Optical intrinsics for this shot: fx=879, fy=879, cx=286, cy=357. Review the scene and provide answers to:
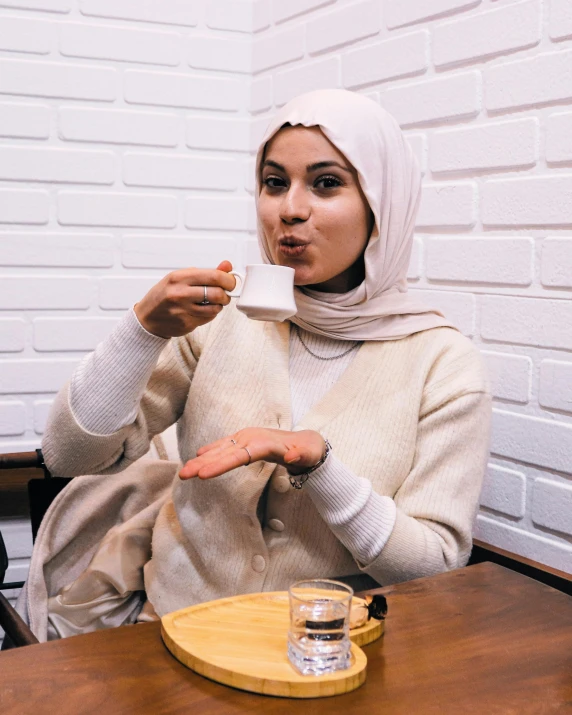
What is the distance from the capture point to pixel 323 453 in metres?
1.23

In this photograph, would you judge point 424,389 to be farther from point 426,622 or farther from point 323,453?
point 426,622

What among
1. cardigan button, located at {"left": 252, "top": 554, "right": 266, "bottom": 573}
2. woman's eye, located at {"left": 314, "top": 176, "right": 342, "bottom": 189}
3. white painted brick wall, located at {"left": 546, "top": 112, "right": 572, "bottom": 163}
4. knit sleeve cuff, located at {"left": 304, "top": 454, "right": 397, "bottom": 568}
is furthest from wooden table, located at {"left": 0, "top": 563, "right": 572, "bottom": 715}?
white painted brick wall, located at {"left": 546, "top": 112, "right": 572, "bottom": 163}

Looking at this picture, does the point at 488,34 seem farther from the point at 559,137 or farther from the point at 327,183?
the point at 327,183

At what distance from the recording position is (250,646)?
94 centimetres

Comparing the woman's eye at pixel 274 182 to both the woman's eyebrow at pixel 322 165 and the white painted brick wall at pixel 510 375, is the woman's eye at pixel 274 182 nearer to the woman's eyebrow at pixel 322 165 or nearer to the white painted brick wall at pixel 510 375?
the woman's eyebrow at pixel 322 165

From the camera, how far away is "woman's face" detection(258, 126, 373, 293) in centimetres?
143

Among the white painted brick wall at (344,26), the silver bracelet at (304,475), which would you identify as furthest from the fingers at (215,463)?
the white painted brick wall at (344,26)

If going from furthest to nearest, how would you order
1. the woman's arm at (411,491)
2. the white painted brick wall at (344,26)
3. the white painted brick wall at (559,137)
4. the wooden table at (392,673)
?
the white painted brick wall at (344,26), the white painted brick wall at (559,137), the woman's arm at (411,491), the wooden table at (392,673)

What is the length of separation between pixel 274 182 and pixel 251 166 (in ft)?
2.90

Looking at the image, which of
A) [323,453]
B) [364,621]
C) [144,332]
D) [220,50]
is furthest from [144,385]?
[220,50]

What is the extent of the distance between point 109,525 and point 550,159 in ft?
3.44

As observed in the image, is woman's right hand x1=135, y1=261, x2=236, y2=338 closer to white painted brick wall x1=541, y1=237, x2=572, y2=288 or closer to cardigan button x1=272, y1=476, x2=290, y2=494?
cardigan button x1=272, y1=476, x2=290, y2=494

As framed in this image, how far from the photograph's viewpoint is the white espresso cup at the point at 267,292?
1252 mm

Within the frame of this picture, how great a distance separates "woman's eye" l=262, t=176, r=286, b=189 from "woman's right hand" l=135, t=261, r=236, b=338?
262 millimetres
